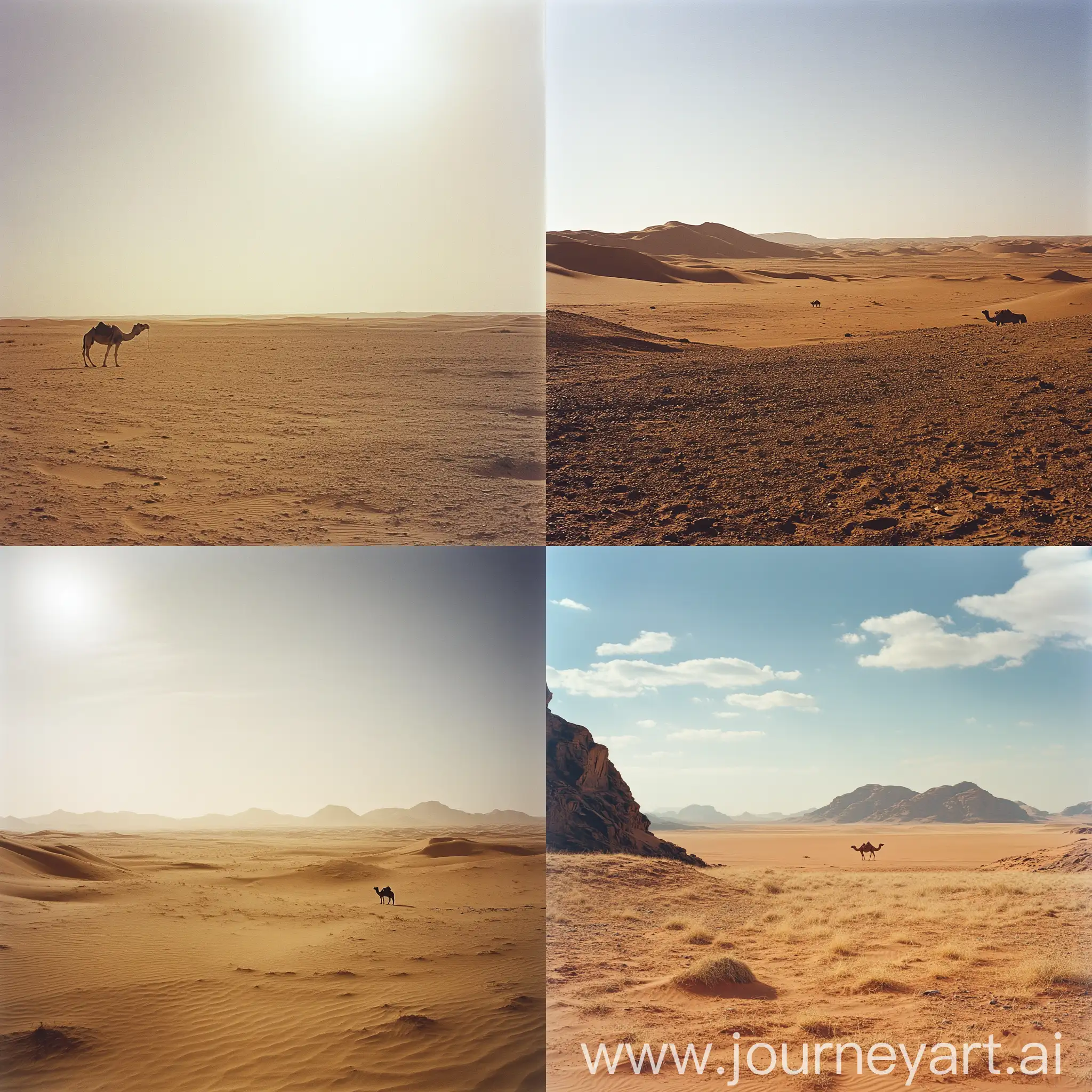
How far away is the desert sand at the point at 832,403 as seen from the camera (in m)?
5.11

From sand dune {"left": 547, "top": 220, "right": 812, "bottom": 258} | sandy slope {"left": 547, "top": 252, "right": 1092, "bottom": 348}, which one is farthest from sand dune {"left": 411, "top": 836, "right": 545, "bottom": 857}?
sand dune {"left": 547, "top": 220, "right": 812, "bottom": 258}

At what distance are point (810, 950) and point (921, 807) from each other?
900 millimetres

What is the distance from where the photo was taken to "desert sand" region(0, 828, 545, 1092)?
16.0 feet

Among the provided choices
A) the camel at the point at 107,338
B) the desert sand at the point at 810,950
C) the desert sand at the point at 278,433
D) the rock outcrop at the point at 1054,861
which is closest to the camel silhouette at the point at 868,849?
the desert sand at the point at 810,950

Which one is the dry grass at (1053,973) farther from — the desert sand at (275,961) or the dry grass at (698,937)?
the desert sand at (275,961)

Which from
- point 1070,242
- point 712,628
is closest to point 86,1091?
point 712,628

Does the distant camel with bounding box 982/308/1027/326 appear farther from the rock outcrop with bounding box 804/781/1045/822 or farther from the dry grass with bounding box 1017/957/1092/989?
the dry grass with bounding box 1017/957/1092/989

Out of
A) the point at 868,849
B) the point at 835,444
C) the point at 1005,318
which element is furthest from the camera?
the point at 1005,318

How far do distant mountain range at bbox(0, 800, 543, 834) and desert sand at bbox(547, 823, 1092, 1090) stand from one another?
41 cm

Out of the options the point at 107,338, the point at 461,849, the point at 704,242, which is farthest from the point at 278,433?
the point at 704,242

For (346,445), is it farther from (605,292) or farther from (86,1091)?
(86,1091)

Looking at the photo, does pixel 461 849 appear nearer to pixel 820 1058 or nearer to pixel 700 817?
pixel 700 817

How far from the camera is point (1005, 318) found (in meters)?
5.25

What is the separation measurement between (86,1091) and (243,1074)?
0.79 metres
